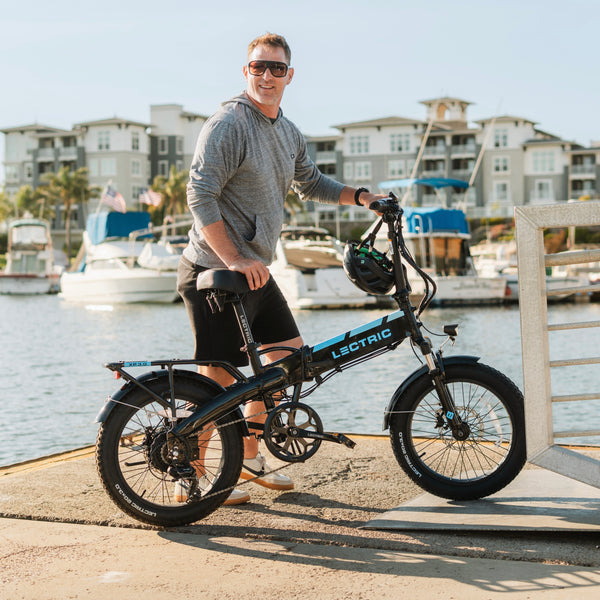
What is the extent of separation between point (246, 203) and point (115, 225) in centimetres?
4351

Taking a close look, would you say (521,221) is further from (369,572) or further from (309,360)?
(369,572)

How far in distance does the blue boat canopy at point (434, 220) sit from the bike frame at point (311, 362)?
35.0 metres

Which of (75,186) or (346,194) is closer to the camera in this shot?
(346,194)

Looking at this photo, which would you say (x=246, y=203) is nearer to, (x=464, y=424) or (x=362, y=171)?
(x=464, y=424)

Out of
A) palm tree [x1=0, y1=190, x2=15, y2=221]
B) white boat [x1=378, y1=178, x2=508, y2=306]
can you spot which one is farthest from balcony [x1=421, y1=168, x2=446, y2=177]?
white boat [x1=378, y1=178, x2=508, y2=306]

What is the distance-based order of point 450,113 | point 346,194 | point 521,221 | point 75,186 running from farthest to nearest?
1. point 450,113
2. point 75,186
3. point 346,194
4. point 521,221

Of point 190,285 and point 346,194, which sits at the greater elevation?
point 346,194

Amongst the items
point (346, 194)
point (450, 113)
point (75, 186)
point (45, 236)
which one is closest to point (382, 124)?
point (450, 113)

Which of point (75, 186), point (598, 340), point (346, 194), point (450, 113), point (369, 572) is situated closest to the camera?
point (369, 572)

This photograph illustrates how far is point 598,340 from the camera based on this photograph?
22.8m

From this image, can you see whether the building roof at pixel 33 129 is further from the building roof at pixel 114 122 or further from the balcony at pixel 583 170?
the balcony at pixel 583 170

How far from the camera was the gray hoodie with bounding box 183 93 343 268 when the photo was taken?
160 inches

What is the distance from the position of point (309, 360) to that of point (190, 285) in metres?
0.66

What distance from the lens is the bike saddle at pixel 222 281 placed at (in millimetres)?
3996
